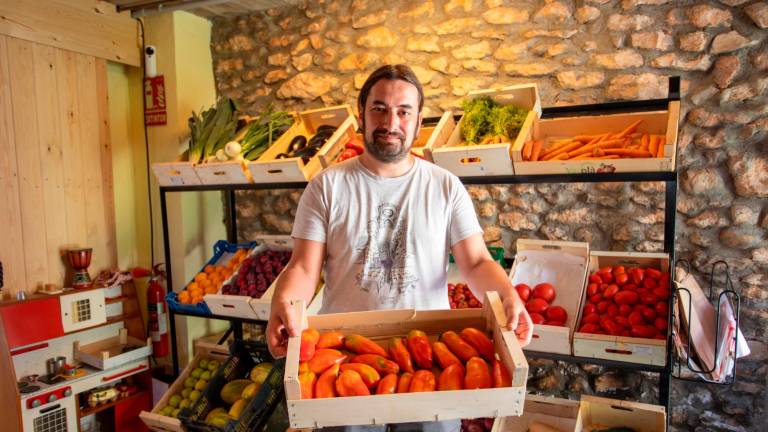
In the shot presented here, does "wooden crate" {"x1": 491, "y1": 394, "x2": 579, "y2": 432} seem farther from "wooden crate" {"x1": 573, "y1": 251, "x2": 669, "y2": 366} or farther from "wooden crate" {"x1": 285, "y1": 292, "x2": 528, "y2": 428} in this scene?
"wooden crate" {"x1": 285, "y1": 292, "x2": 528, "y2": 428}

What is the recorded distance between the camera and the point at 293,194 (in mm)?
3607

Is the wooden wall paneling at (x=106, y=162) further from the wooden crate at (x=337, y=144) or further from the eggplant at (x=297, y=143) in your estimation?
the wooden crate at (x=337, y=144)

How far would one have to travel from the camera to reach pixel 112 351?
10.8 feet

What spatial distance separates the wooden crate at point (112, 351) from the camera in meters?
3.03

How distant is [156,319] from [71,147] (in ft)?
4.16

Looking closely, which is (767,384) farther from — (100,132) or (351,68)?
(100,132)

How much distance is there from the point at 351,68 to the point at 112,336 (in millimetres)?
2485

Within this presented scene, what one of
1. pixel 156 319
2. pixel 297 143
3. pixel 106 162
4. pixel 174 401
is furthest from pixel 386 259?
pixel 106 162

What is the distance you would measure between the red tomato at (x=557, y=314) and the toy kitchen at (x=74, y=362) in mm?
2558

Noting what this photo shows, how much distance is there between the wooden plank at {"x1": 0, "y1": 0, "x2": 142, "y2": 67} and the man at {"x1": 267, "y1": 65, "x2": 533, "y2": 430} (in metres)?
2.47

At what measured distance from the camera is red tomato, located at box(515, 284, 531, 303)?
2281 mm

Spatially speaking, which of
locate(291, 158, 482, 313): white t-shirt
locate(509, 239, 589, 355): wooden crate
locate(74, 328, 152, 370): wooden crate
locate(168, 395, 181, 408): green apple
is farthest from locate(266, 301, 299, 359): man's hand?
locate(74, 328, 152, 370): wooden crate

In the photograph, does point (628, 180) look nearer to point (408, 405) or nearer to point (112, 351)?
point (408, 405)

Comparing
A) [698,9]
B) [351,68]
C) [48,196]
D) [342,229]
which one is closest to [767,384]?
[698,9]
